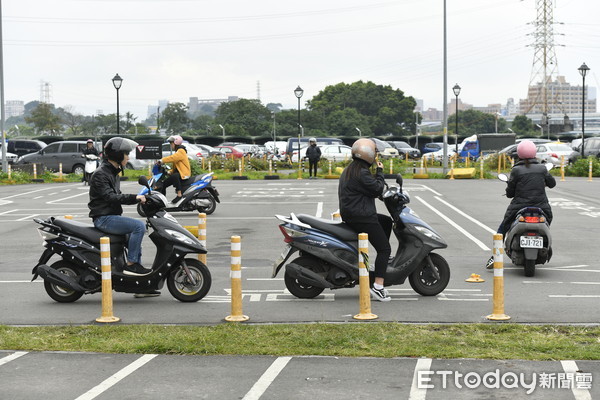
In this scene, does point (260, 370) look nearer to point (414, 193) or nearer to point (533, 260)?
point (533, 260)

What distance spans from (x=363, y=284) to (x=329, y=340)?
130cm

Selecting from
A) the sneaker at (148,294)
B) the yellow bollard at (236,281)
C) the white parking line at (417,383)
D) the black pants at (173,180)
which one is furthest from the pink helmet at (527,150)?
the black pants at (173,180)

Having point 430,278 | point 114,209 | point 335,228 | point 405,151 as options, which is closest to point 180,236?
point 114,209

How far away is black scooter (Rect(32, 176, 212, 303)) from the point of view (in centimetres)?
1016

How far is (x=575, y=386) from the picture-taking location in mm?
6582

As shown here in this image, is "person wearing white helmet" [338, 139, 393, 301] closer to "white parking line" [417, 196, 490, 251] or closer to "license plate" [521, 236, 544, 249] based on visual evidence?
"license plate" [521, 236, 544, 249]

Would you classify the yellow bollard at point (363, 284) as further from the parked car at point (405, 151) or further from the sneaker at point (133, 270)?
the parked car at point (405, 151)

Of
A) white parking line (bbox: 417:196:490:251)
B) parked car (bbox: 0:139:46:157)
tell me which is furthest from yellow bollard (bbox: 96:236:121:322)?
parked car (bbox: 0:139:46:157)

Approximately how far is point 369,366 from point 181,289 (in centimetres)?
370

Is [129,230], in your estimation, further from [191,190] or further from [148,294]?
[191,190]

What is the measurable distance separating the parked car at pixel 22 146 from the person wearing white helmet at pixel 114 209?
45.1 m

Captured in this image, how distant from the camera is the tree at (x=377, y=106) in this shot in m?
108

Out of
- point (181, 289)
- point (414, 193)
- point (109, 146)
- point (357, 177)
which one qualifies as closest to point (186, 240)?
point (181, 289)

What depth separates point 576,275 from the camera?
1240 cm
